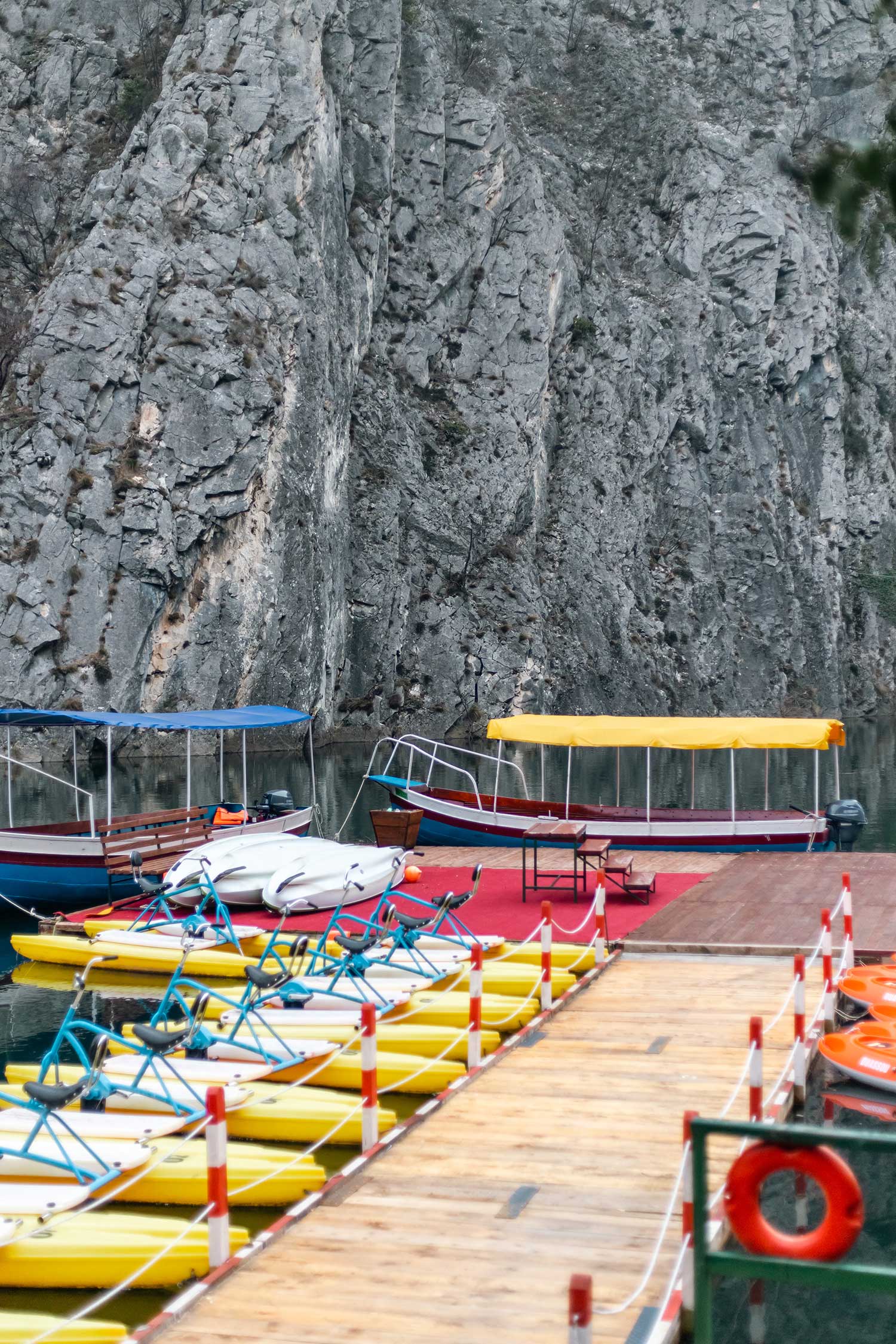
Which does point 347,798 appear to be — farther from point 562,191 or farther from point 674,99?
point 674,99

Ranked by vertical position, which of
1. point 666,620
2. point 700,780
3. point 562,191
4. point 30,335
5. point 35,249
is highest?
point 562,191

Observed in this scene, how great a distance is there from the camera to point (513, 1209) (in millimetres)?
8789

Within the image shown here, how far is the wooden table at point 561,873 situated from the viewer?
69.2 feet

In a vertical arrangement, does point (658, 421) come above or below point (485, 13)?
below

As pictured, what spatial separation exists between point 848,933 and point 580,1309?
1187 centimetres

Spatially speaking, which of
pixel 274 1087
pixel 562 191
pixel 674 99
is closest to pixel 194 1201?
pixel 274 1087

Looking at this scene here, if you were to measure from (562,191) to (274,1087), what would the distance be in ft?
284

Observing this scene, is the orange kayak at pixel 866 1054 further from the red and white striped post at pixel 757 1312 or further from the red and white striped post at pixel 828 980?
the red and white striped post at pixel 757 1312

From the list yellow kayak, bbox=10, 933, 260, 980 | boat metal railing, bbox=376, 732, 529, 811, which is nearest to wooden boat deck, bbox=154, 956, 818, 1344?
yellow kayak, bbox=10, 933, 260, 980

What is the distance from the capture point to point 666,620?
276ft

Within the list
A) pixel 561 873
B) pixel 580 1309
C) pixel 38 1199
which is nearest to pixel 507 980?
pixel 561 873

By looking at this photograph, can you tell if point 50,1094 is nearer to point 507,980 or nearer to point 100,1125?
point 100,1125

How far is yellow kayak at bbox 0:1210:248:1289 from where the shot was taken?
845cm

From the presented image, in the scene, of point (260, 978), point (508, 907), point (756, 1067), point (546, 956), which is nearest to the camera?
point (756, 1067)
